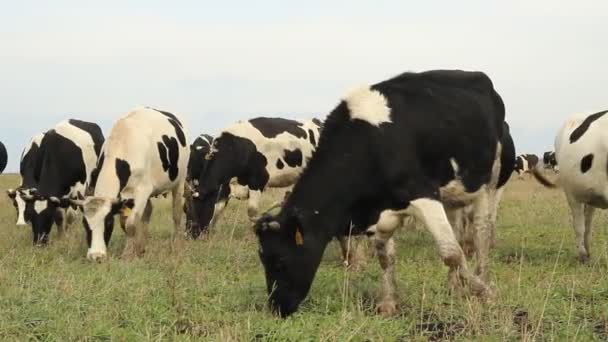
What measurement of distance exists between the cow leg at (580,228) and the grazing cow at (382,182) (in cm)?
307

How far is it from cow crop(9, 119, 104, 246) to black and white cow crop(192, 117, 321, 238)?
2.31 meters

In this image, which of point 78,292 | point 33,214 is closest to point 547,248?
point 78,292

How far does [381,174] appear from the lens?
6.24 metres

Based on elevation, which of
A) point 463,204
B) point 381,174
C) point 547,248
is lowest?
point 547,248

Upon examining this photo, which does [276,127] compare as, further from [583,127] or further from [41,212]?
[583,127]

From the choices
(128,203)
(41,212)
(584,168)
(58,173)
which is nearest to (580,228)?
(584,168)

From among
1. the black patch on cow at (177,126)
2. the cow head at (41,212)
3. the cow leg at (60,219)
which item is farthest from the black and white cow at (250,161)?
the cow head at (41,212)

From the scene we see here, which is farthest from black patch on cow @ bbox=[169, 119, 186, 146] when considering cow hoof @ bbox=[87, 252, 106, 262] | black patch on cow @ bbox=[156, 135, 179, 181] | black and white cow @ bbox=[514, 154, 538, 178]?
black and white cow @ bbox=[514, 154, 538, 178]

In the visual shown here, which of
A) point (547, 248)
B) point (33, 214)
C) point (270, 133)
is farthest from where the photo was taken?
point (270, 133)

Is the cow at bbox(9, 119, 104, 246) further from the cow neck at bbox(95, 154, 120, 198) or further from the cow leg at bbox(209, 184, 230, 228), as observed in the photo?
the cow leg at bbox(209, 184, 230, 228)

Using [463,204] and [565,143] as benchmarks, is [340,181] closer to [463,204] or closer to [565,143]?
[463,204]

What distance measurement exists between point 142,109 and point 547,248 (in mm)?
7329

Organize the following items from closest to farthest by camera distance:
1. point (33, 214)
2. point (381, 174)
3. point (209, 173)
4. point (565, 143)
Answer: point (381, 174)
point (565, 143)
point (33, 214)
point (209, 173)

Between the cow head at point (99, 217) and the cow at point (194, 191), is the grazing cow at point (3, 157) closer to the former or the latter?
the cow at point (194, 191)
